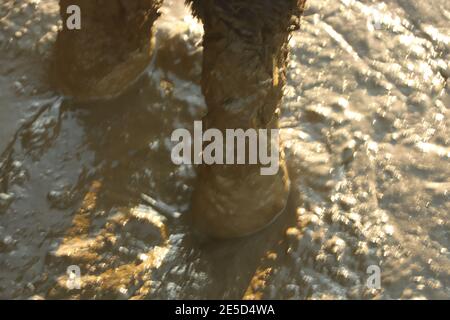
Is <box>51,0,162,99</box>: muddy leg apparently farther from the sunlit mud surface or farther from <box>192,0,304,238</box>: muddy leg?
<box>192,0,304,238</box>: muddy leg

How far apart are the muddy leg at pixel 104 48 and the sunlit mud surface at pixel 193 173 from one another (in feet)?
0.19

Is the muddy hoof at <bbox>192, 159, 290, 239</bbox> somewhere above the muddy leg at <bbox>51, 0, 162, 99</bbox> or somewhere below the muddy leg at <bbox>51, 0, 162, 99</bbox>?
below

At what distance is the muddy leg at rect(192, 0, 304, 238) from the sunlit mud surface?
7 cm

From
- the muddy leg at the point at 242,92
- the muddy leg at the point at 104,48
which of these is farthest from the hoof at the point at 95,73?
the muddy leg at the point at 242,92

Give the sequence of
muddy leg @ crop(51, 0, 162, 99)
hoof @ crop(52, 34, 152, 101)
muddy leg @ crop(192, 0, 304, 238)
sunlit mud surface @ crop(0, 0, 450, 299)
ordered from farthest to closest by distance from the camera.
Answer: hoof @ crop(52, 34, 152, 101)
muddy leg @ crop(51, 0, 162, 99)
sunlit mud surface @ crop(0, 0, 450, 299)
muddy leg @ crop(192, 0, 304, 238)

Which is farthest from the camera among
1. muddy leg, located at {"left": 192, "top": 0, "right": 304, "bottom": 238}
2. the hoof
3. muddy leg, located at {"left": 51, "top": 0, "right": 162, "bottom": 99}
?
the hoof

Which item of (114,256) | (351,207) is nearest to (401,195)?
(351,207)

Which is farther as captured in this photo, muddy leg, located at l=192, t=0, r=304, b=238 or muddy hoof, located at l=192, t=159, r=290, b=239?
muddy hoof, located at l=192, t=159, r=290, b=239

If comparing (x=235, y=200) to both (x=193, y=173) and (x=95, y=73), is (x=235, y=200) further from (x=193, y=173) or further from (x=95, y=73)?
(x=95, y=73)

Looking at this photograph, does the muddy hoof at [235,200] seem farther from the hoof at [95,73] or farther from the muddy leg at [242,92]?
the hoof at [95,73]

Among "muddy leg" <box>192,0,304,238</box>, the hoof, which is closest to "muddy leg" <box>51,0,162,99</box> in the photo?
the hoof

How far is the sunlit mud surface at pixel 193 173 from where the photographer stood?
198cm

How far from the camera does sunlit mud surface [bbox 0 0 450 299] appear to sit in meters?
1.98
